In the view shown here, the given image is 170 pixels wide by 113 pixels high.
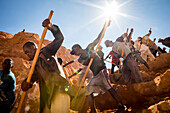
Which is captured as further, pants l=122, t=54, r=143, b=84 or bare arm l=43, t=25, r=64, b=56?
pants l=122, t=54, r=143, b=84

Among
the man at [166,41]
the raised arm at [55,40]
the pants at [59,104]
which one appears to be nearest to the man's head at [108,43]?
the raised arm at [55,40]

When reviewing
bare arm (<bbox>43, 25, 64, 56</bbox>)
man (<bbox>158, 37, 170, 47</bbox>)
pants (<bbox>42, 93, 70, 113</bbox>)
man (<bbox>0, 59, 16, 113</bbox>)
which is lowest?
pants (<bbox>42, 93, 70, 113</bbox>)

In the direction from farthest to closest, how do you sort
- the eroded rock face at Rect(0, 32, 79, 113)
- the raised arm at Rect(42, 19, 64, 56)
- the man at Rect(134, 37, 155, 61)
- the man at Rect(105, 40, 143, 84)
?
the man at Rect(134, 37, 155, 61), the man at Rect(105, 40, 143, 84), the eroded rock face at Rect(0, 32, 79, 113), the raised arm at Rect(42, 19, 64, 56)

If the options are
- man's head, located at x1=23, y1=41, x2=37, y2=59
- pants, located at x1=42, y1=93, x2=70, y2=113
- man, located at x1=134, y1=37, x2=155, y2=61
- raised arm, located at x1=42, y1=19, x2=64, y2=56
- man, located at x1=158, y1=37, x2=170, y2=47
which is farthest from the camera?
man, located at x1=134, y1=37, x2=155, y2=61

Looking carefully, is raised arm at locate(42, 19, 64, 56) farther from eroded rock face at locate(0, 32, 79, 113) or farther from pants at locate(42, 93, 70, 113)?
eroded rock face at locate(0, 32, 79, 113)

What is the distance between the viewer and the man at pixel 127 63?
3.90 m

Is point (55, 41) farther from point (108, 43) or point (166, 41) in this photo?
point (166, 41)

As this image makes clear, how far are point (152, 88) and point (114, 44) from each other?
2133 mm

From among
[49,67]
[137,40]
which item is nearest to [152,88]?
[49,67]

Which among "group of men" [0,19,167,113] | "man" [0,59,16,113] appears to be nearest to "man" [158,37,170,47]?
"group of men" [0,19,167,113]

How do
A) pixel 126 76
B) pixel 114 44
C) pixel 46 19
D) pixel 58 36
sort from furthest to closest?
pixel 114 44, pixel 126 76, pixel 58 36, pixel 46 19

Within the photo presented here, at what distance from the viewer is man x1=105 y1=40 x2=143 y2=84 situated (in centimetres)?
390

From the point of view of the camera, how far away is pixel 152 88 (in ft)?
10.7

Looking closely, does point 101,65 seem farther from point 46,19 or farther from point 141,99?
point 46,19
